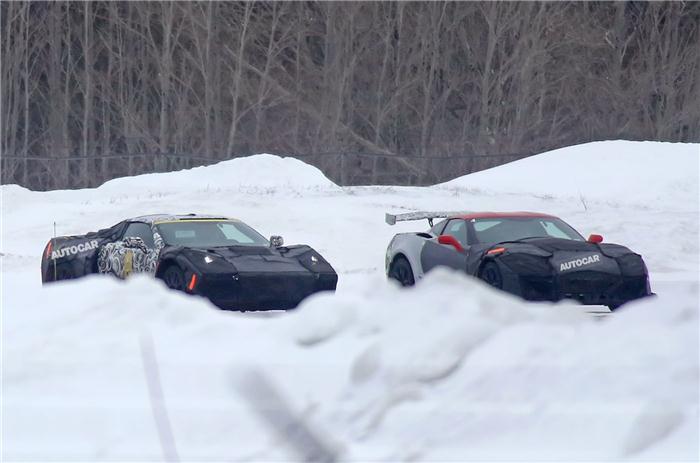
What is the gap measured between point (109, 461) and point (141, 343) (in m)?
1.93

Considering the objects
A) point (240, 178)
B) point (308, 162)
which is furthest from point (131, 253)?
point (308, 162)

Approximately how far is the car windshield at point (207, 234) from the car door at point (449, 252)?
6.72ft

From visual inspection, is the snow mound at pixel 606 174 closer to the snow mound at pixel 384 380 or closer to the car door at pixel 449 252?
the car door at pixel 449 252

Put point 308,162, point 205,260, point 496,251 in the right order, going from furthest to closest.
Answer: point 308,162 < point 496,251 < point 205,260

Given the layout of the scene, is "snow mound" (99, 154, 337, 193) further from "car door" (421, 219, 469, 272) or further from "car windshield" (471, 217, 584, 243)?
"car windshield" (471, 217, 584, 243)

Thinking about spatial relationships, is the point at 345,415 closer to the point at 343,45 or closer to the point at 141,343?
the point at 141,343

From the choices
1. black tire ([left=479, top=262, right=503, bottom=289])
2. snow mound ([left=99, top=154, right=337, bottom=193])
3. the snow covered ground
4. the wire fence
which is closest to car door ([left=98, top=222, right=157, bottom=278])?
the snow covered ground

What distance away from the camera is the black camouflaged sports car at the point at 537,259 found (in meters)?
13.1

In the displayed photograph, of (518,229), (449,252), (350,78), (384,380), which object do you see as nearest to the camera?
(384,380)

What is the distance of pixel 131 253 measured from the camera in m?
14.2

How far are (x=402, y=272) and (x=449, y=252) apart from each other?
130 cm

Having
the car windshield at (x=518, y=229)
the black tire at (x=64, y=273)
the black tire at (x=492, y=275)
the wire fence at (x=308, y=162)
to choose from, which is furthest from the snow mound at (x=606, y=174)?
the black tire at (x=64, y=273)

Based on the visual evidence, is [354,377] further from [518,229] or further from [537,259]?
[518,229]

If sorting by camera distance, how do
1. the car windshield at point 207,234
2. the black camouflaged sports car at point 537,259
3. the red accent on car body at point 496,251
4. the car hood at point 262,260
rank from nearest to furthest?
the car hood at point 262,260, the black camouflaged sports car at point 537,259, the red accent on car body at point 496,251, the car windshield at point 207,234
